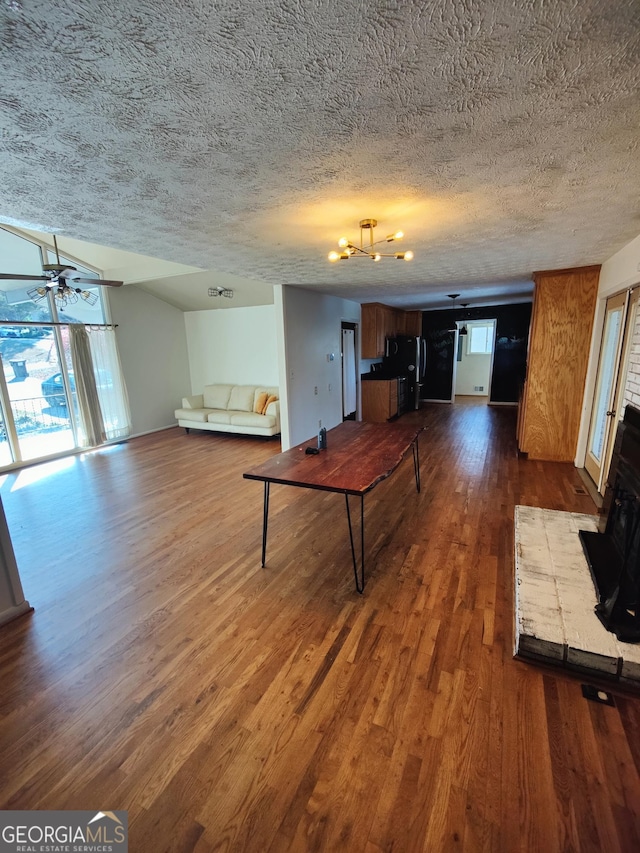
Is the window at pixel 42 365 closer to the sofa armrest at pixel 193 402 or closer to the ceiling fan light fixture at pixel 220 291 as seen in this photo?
the sofa armrest at pixel 193 402

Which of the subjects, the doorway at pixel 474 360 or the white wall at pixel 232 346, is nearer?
the white wall at pixel 232 346

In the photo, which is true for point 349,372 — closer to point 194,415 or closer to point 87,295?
point 194,415

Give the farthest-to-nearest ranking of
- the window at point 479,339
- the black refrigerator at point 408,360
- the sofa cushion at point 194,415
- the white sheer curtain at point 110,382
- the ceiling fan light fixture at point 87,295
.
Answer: the window at point 479,339 → the black refrigerator at point 408,360 → the sofa cushion at point 194,415 → the white sheer curtain at point 110,382 → the ceiling fan light fixture at point 87,295

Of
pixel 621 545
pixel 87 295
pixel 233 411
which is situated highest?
pixel 87 295

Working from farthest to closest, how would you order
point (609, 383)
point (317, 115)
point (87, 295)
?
1. point (87, 295)
2. point (609, 383)
3. point (317, 115)

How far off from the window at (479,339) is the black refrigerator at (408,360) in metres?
2.34

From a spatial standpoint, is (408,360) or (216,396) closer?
(216,396)

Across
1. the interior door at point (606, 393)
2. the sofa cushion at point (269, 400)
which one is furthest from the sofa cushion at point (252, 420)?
the interior door at point (606, 393)

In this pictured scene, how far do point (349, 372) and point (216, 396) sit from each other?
106 inches

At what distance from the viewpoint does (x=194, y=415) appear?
6.66 metres

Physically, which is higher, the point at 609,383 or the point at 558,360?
the point at 558,360

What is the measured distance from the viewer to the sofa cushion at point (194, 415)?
6.61 m

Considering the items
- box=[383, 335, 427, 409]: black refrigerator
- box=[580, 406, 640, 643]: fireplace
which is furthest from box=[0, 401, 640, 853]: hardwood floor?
box=[383, 335, 427, 409]: black refrigerator

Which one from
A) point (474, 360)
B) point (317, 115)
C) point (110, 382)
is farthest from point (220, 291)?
point (474, 360)
